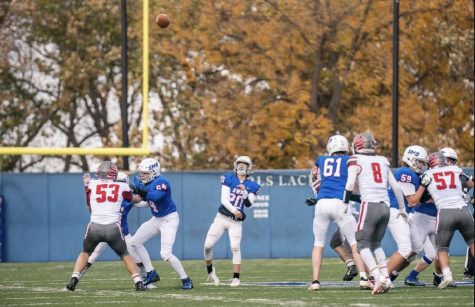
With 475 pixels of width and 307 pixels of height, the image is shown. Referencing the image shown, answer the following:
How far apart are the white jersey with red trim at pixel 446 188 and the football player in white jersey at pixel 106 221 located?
372 cm

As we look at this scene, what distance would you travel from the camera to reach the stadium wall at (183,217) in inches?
979

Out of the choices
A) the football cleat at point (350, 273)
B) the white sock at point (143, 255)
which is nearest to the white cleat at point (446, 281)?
the football cleat at point (350, 273)

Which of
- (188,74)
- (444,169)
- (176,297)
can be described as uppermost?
(188,74)

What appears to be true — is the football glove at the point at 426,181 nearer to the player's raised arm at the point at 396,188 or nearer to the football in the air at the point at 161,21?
the player's raised arm at the point at 396,188

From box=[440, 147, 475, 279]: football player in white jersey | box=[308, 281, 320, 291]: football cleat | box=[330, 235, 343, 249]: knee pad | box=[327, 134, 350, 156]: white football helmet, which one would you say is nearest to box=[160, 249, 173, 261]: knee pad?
Answer: box=[308, 281, 320, 291]: football cleat

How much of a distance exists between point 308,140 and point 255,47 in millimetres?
2742

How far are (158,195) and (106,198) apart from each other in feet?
3.60

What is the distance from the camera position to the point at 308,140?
31250mm

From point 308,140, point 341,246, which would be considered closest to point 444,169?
point 341,246

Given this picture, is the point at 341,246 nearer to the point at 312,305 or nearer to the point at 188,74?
the point at 312,305

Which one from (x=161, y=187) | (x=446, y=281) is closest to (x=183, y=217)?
(x=161, y=187)

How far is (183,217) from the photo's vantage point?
82.7 feet

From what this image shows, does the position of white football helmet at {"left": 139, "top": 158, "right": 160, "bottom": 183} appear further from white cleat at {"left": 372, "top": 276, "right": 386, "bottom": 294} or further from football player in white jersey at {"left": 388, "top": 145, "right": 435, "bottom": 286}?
white cleat at {"left": 372, "top": 276, "right": 386, "bottom": 294}

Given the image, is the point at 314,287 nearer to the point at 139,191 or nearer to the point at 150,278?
the point at 150,278
